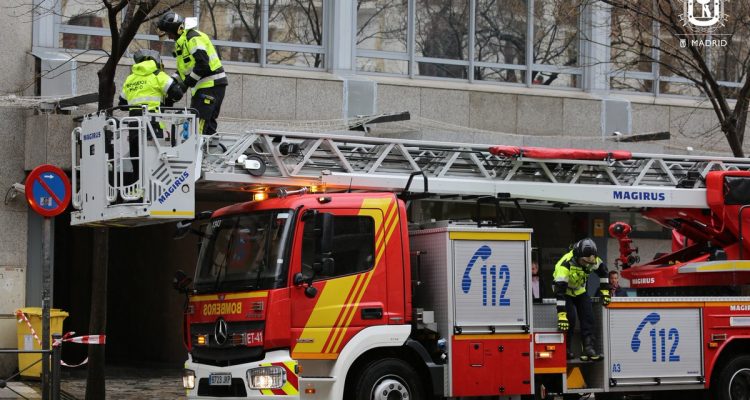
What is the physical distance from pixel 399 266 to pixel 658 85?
1246 cm

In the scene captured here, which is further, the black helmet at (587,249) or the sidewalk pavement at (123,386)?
the sidewalk pavement at (123,386)

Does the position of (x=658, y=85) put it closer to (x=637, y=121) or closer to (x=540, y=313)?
(x=637, y=121)

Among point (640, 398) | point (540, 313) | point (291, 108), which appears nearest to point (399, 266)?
point (540, 313)

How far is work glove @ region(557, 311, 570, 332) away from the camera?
12.8 m

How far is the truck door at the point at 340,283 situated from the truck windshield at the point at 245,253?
17 cm

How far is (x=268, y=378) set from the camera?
11.1 meters

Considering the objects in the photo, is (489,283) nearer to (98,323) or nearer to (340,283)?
(340,283)

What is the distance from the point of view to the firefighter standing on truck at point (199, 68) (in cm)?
1216

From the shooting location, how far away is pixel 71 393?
54.2ft

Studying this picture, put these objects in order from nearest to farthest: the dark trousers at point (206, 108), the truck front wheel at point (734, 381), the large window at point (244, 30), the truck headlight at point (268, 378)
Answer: the truck headlight at point (268, 378) → the dark trousers at point (206, 108) → the truck front wheel at point (734, 381) → the large window at point (244, 30)

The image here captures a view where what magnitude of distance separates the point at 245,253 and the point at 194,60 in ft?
6.88

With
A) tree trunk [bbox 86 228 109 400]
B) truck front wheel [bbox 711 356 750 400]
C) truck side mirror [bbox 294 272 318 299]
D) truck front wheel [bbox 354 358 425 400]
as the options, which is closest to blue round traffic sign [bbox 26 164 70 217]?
tree trunk [bbox 86 228 109 400]

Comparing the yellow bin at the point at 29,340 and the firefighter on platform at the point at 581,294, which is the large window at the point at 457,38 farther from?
the firefighter on platform at the point at 581,294

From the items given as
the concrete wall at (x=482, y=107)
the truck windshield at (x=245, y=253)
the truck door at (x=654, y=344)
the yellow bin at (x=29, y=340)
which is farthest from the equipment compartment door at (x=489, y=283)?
the yellow bin at (x=29, y=340)
